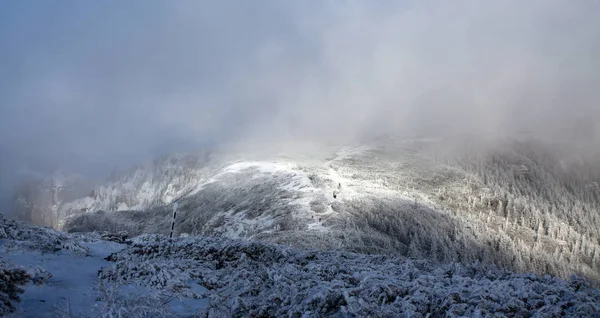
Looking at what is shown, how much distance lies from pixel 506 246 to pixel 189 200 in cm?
12164

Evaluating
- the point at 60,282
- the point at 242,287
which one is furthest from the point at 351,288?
the point at 60,282

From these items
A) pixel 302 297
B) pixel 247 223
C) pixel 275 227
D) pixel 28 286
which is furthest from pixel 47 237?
pixel 247 223

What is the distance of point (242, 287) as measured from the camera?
12750 mm

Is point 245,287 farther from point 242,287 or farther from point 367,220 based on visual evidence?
point 367,220

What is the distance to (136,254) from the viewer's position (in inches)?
713

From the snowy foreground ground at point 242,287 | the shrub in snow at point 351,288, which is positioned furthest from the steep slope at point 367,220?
the shrub in snow at point 351,288

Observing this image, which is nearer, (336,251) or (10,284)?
(10,284)

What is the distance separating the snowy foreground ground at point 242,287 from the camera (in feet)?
32.4

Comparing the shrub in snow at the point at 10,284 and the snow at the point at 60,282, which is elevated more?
the shrub in snow at the point at 10,284

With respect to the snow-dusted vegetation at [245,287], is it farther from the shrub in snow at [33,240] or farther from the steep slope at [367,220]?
the steep slope at [367,220]

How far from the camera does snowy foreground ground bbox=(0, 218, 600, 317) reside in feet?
32.4

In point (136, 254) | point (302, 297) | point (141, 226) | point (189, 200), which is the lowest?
point (141, 226)

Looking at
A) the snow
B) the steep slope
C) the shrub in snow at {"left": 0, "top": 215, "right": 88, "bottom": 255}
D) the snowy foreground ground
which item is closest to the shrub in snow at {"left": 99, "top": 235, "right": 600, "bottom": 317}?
the snowy foreground ground

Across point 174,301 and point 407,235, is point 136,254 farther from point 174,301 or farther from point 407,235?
point 407,235
